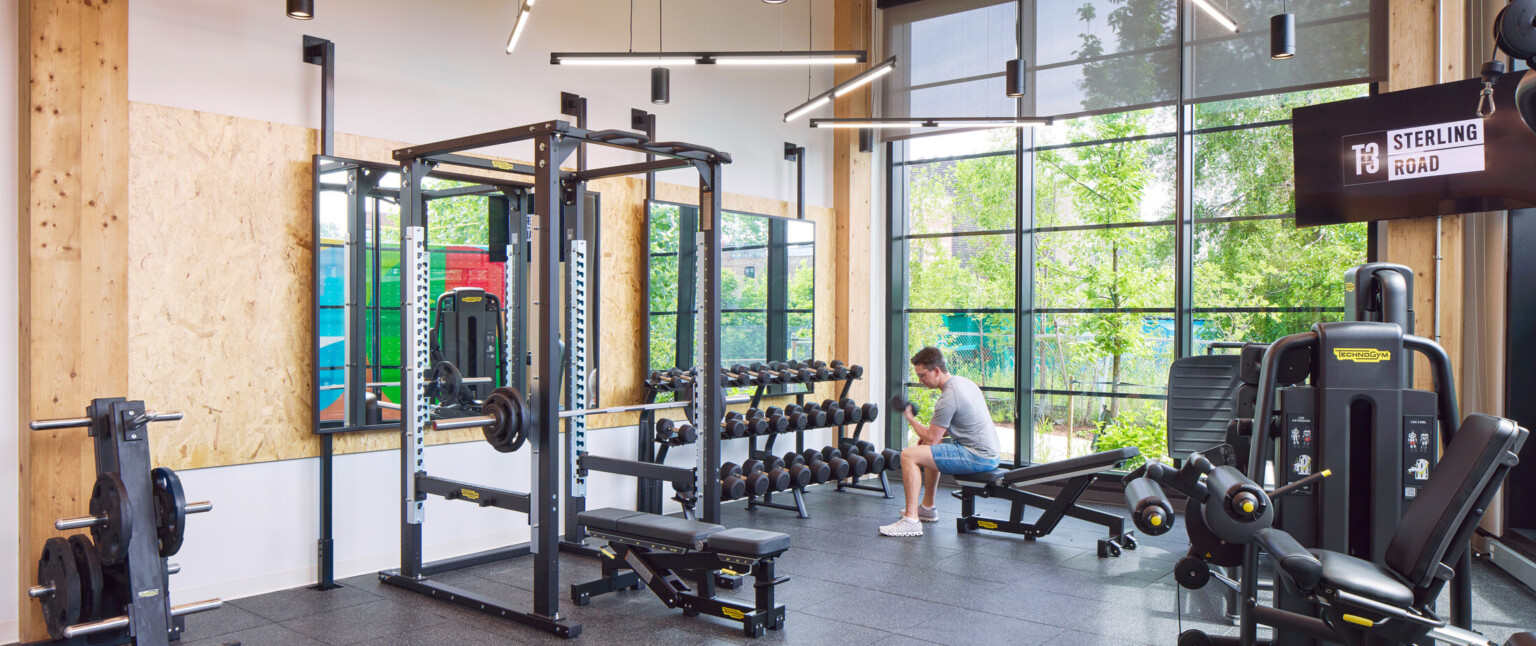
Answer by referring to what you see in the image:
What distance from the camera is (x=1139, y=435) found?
6.88 metres

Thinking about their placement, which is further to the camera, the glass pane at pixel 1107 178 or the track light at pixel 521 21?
the glass pane at pixel 1107 178

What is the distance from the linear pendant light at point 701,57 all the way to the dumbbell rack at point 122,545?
281cm

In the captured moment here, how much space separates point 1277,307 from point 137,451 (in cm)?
637

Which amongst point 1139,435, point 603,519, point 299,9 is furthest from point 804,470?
point 299,9

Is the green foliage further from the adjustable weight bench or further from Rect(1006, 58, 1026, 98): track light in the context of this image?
Rect(1006, 58, 1026, 98): track light

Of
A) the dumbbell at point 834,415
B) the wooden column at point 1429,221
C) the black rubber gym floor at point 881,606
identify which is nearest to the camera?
the black rubber gym floor at point 881,606

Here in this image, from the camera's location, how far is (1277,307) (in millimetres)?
6324

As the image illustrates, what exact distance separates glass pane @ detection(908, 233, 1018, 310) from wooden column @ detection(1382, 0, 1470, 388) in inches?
100

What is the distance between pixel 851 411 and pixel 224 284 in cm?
418

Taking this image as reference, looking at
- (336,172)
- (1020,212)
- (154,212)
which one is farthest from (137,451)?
(1020,212)

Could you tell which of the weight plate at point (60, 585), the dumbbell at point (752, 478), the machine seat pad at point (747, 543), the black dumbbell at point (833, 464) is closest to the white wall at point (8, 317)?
the weight plate at point (60, 585)

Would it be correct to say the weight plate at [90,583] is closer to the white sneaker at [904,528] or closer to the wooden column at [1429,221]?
the white sneaker at [904,528]

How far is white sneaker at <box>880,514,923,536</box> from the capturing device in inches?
230

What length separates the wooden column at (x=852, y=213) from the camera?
7.81m
